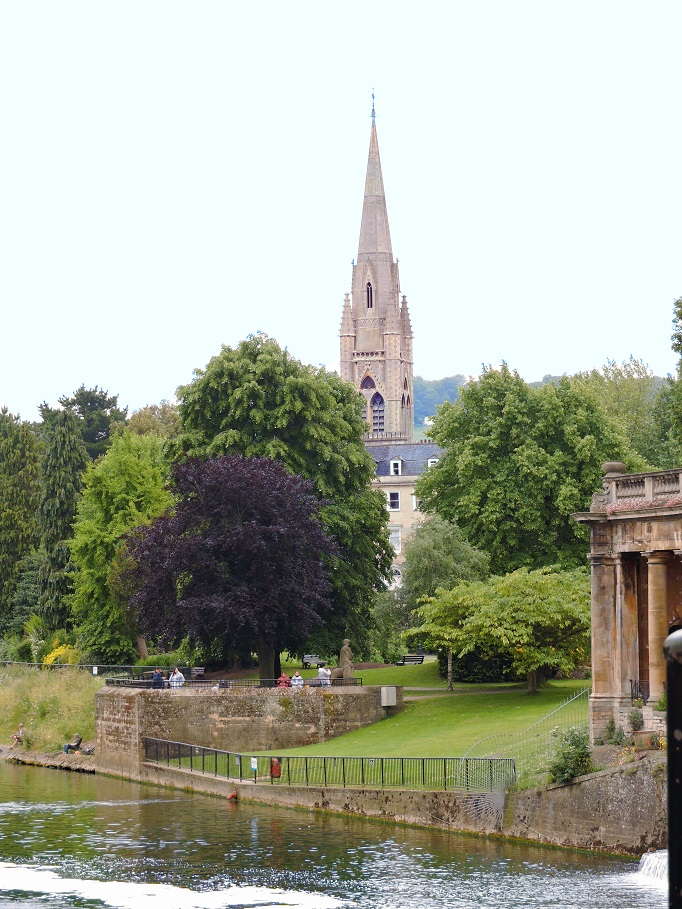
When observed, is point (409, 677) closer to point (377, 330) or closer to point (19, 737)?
point (19, 737)

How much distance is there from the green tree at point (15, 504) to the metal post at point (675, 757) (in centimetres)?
8966

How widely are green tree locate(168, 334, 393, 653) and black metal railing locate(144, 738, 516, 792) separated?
12385 millimetres

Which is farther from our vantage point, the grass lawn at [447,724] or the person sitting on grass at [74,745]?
the person sitting on grass at [74,745]

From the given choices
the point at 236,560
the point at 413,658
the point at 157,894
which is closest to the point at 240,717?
the point at 236,560

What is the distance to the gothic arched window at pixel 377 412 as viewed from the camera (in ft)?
551

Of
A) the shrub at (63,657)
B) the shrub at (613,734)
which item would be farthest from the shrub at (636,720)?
the shrub at (63,657)

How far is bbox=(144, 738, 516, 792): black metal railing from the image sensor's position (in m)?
35.9

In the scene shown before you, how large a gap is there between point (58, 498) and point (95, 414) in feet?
116

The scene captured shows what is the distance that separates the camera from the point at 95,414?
121438 millimetres

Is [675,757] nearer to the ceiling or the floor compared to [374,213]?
nearer to the floor

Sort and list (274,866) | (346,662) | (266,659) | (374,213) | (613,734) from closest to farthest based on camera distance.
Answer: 1. (274,866)
2. (613,734)
3. (346,662)
4. (266,659)
5. (374,213)

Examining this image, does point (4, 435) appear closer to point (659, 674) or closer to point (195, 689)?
point (195, 689)

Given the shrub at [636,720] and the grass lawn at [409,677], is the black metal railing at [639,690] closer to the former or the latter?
the shrub at [636,720]

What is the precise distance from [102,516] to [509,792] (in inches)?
1791
